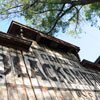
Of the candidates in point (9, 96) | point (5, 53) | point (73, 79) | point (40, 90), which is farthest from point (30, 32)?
point (9, 96)

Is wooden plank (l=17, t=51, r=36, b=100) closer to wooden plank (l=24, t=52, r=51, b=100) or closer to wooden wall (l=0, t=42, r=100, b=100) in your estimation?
wooden wall (l=0, t=42, r=100, b=100)

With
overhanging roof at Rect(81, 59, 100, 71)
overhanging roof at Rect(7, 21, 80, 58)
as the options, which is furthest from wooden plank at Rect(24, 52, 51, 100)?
overhanging roof at Rect(81, 59, 100, 71)

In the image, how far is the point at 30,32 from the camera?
6.29m

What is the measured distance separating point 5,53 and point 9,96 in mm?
1598

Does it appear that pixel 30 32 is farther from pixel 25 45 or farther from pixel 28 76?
pixel 28 76

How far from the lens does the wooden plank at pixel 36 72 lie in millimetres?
3164

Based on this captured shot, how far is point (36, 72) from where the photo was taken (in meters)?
3.77

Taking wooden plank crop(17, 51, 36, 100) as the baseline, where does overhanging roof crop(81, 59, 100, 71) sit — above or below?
below

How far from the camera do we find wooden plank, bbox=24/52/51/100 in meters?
3.16

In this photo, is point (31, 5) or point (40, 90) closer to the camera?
point (40, 90)

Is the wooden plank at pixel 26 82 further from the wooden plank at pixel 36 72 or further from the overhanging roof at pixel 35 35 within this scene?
the overhanging roof at pixel 35 35

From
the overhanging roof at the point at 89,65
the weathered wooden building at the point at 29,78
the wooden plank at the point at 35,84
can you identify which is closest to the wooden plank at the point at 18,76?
the weathered wooden building at the point at 29,78

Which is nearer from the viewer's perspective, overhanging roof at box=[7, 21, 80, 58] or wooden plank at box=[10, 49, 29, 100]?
wooden plank at box=[10, 49, 29, 100]

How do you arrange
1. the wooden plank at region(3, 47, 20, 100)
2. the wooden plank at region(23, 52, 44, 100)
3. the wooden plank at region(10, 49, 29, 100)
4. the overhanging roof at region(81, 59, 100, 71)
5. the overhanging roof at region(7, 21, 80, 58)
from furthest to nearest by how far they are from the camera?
the overhanging roof at region(81, 59, 100, 71) < the overhanging roof at region(7, 21, 80, 58) < the wooden plank at region(23, 52, 44, 100) < the wooden plank at region(10, 49, 29, 100) < the wooden plank at region(3, 47, 20, 100)
